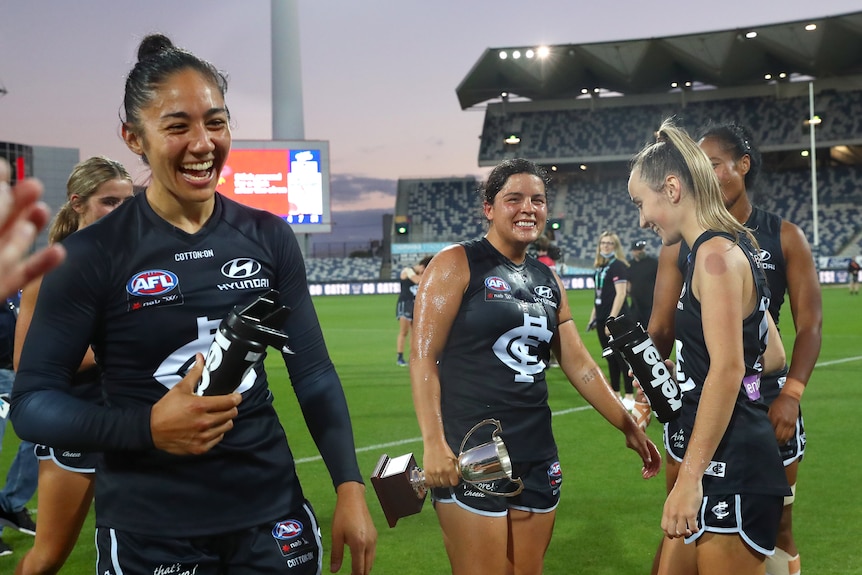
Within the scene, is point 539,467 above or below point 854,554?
above

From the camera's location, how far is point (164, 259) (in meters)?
2.38

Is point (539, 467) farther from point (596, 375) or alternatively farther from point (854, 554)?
point (854, 554)

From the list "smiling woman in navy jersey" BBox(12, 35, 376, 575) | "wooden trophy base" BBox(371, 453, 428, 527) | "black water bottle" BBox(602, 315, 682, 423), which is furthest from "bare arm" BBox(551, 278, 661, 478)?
"smiling woman in navy jersey" BBox(12, 35, 376, 575)

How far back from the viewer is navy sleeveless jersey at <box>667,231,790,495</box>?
315 centimetres

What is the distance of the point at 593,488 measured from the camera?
24.2 ft

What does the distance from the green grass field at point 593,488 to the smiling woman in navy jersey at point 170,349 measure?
3.32m

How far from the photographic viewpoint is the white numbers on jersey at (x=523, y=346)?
12.8 ft

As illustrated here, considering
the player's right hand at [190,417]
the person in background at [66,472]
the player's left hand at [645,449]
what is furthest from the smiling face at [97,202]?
the player's left hand at [645,449]

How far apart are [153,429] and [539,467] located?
2.12 metres

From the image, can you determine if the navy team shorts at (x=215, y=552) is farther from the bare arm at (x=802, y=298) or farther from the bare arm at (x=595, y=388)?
the bare arm at (x=802, y=298)

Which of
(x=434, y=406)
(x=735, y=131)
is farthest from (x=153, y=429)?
(x=735, y=131)

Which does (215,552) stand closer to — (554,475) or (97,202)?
(554,475)

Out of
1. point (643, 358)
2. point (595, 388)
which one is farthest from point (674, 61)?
point (643, 358)

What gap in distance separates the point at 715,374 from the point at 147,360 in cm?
184
